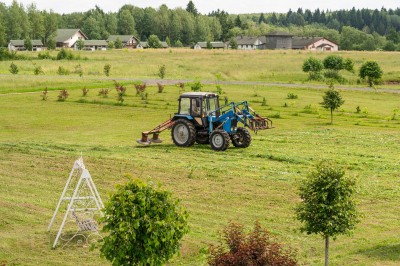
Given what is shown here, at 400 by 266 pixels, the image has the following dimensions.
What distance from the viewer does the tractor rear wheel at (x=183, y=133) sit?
25.5 metres

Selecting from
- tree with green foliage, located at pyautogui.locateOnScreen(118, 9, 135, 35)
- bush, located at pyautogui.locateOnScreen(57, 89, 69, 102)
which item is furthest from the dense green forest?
bush, located at pyautogui.locateOnScreen(57, 89, 69, 102)

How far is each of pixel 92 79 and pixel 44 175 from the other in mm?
47388

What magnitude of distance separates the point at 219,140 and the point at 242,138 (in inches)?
58.1

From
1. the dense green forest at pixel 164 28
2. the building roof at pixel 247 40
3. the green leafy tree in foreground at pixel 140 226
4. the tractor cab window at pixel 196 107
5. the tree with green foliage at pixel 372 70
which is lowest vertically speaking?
the green leafy tree in foreground at pixel 140 226

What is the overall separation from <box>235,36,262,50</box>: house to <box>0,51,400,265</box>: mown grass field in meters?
109

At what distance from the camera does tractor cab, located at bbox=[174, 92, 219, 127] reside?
25.2 metres

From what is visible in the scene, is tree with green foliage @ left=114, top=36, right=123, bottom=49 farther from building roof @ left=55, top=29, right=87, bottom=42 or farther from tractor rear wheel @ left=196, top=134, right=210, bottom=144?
tractor rear wheel @ left=196, top=134, right=210, bottom=144

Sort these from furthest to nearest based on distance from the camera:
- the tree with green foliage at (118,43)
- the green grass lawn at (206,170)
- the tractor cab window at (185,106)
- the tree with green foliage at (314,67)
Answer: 1. the tree with green foliage at (118,43)
2. the tree with green foliage at (314,67)
3. the tractor cab window at (185,106)
4. the green grass lawn at (206,170)

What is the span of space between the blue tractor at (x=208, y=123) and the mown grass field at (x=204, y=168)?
2.02ft

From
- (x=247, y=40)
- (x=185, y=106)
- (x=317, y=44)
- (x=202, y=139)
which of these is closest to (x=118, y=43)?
(x=247, y=40)

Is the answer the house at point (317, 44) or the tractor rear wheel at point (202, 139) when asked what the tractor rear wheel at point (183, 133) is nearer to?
the tractor rear wheel at point (202, 139)

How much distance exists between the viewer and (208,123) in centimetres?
2573

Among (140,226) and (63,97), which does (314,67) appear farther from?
(140,226)

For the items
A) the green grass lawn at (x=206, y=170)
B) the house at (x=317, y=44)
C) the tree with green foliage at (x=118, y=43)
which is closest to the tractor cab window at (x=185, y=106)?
the green grass lawn at (x=206, y=170)
